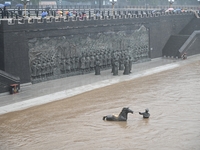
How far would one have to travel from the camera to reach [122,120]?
24.5 m

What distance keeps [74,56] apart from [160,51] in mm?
14895

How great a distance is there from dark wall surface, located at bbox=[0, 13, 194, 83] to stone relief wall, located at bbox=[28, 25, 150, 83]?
0.46 meters

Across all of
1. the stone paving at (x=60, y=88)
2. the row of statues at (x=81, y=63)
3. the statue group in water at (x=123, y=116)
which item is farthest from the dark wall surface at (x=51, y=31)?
the statue group in water at (x=123, y=116)

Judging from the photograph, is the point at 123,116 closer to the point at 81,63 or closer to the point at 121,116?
the point at 121,116

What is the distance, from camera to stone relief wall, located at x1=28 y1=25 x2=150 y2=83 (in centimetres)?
3544

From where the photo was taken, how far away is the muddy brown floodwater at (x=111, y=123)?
21.1 meters

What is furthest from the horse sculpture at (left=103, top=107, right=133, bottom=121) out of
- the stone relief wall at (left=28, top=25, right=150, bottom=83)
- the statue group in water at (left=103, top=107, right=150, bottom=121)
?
the stone relief wall at (left=28, top=25, right=150, bottom=83)

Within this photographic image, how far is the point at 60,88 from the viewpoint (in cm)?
3309

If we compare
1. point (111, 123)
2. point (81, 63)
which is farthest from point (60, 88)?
point (111, 123)

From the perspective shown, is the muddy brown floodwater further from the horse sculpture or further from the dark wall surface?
the dark wall surface

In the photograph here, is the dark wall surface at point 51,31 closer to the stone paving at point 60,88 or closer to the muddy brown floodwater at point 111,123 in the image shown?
the stone paving at point 60,88

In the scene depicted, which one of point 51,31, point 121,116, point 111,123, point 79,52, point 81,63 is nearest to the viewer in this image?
point 111,123

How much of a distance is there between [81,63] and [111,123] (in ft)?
50.6

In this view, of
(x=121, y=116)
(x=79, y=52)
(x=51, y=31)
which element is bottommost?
(x=121, y=116)
